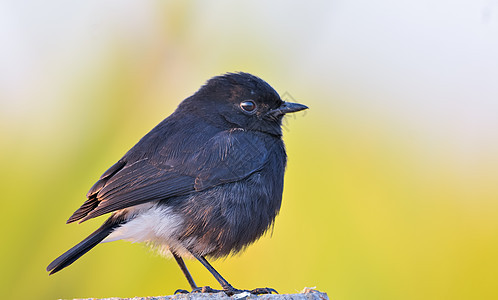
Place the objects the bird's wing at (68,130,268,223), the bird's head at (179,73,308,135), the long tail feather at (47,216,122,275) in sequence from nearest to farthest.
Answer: the long tail feather at (47,216,122,275)
the bird's wing at (68,130,268,223)
the bird's head at (179,73,308,135)

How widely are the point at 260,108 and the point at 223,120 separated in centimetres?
32

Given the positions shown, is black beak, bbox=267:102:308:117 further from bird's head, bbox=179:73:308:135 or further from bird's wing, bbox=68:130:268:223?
bird's wing, bbox=68:130:268:223

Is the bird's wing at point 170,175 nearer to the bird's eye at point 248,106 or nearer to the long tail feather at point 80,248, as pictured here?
the long tail feather at point 80,248

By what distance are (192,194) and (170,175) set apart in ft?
0.69

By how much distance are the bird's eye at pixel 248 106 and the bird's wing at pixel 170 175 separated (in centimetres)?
39

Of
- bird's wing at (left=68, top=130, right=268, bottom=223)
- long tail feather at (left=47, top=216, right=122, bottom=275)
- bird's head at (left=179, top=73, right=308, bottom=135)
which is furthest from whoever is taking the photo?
bird's head at (left=179, top=73, right=308, bottom=135)

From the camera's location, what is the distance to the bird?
3.88 metres

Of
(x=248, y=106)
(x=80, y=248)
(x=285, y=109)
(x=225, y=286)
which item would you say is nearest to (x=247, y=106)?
(x=248, y=106)

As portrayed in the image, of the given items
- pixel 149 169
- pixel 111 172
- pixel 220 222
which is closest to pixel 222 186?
pixel 220 222

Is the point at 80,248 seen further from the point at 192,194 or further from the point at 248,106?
the point at 248,106

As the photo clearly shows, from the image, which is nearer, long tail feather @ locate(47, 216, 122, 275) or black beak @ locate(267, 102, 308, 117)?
long tail feather @ locate(47, 216, 122, 275)

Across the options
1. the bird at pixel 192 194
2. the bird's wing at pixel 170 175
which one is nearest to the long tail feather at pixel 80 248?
the bird at pixel 192 194

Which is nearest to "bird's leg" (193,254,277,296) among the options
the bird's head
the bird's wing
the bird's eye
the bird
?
the bird

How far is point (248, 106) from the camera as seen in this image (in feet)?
15.0
